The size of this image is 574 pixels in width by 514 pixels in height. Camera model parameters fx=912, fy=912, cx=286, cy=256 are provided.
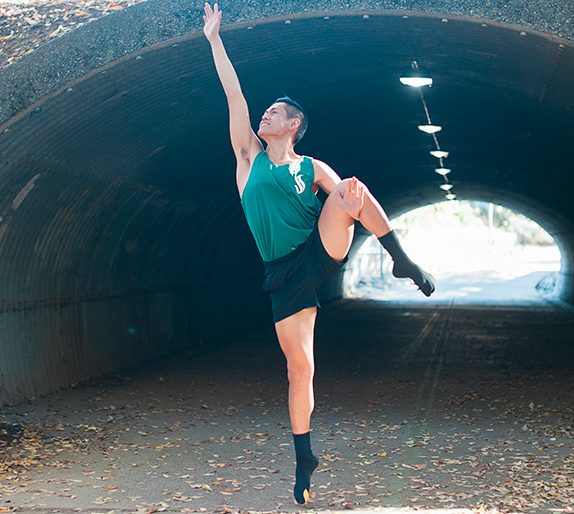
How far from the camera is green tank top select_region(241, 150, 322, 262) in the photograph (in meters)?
5.01

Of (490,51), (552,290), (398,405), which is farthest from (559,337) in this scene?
(552,290)

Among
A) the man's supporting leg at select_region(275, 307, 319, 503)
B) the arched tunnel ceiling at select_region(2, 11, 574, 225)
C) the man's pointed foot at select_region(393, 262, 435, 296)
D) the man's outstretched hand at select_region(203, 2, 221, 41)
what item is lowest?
the man's supporting leg at select_region(275, 307, 319, 503)

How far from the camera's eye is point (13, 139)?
315 inches

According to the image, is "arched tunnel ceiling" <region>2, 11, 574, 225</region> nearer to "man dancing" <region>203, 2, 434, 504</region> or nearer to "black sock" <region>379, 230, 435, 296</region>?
"man dancing" <region>203, 2, 434, 504</region>

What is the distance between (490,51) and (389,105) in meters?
4.18

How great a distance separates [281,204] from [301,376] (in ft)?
3.16

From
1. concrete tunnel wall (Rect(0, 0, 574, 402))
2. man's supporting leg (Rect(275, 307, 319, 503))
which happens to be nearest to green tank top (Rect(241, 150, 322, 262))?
man's supporting leg (Rect(275, 307, 319, 503))

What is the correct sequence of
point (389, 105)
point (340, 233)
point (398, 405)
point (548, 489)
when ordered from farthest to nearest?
point (389, 105) < point (398, 405) < point (548, 489) < point (340, 233)

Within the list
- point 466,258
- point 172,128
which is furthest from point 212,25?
point 466,258

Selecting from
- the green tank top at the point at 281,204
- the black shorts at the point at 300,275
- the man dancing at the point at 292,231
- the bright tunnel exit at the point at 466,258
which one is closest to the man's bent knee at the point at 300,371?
the man dancing at the point at 292,231

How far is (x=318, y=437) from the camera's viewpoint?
8.05 metres

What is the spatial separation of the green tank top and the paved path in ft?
5.68

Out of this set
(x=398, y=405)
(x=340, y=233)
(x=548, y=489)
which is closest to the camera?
(x=340, y=233)

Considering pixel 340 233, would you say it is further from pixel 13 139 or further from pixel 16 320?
pixel 16 320
